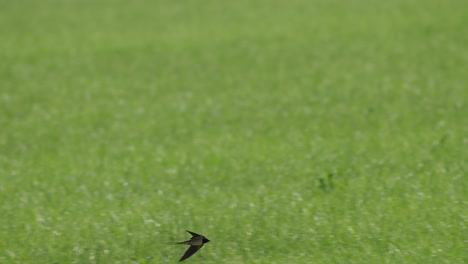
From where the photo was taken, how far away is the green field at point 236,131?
12773mm

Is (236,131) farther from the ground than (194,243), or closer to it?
farther from the ground

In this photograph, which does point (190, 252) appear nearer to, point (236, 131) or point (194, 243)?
point (194, 243)

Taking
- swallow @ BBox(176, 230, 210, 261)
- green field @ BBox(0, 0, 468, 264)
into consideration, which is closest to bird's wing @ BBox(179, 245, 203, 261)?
swallow @ BBox(176, 230, 210, 261)

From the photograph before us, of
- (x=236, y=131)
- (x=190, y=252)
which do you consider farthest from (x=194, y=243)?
(x=236, y=131)

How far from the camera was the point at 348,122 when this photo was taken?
18.3m

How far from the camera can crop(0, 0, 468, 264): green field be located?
12773 millimetres

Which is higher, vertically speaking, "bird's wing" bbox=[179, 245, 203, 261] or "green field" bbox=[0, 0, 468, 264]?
"green field" bbox=[0, 0, 468, 264]

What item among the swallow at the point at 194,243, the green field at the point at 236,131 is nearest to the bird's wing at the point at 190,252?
the swallow at the point at 194,243

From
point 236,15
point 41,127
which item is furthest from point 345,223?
point 236,15

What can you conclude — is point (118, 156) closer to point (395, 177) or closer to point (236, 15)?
point (395, 177)

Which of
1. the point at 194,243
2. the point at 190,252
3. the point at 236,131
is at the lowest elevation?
the point at 190,252

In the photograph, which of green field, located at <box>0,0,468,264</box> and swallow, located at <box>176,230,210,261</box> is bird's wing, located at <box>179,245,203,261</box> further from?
green field, located at <box>0,0,468,264</box>

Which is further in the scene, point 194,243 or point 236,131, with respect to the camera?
point 236,131

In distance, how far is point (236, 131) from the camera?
1819 cm
